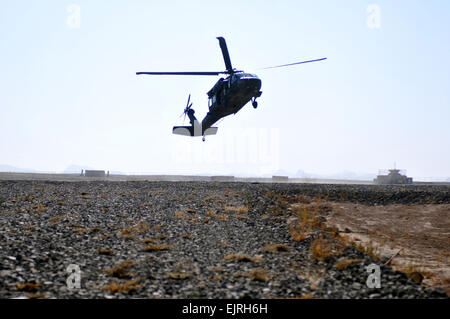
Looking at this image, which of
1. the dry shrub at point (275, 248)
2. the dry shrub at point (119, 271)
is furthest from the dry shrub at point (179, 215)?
the dry shrub at point (119, 271)

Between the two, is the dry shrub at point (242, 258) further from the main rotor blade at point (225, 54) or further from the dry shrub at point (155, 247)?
the main rotor blade at point (225, 54)

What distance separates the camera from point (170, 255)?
50.4 ft

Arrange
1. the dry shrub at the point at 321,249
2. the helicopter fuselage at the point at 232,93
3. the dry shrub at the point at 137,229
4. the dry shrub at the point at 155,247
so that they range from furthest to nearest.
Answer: the helicopter fuselage at the point at 232,93, the dry shrub at the point at 137,229, the dry shrub at the point at 155,247, the dry shrub at the point at 321,249

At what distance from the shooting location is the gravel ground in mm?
11445

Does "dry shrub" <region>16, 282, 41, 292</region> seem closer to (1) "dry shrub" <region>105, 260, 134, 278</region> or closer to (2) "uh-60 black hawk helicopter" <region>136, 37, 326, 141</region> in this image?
(1) "dry shrub" <region>105, 260, 134, 278</region>

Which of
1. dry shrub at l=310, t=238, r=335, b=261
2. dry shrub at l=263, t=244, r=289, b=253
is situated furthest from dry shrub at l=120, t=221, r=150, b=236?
dry shrub at l=310, t=238, r=335, b=261

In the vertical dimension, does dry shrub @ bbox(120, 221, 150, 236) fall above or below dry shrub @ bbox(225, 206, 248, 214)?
below

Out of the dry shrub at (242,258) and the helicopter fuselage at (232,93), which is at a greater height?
the helicopter fuselage at (232,93)

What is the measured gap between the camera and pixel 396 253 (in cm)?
1625

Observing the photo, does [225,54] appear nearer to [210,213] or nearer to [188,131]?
[188,131]

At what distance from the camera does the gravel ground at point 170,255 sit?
1145cm

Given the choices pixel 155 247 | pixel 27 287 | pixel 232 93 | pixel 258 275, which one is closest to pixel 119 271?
pixel 27 287
